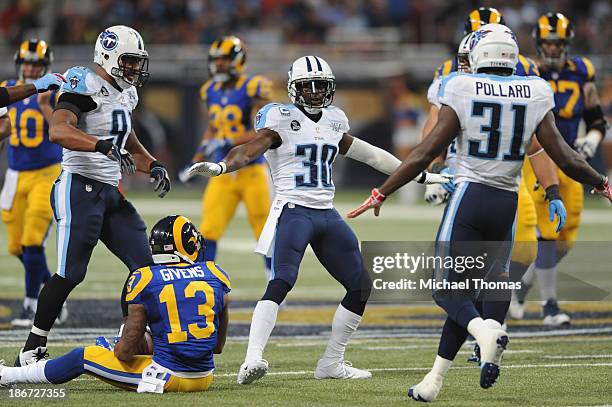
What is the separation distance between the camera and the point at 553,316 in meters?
8.38

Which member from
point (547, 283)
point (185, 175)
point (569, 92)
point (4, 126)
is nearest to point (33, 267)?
point (4, 126)

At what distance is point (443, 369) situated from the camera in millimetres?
5371

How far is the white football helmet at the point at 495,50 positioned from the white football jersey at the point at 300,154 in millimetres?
1039

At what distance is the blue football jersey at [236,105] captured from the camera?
367 inches

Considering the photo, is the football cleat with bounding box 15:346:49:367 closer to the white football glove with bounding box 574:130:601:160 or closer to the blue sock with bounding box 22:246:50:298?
the blue sock with bounding box 22:246:50:298

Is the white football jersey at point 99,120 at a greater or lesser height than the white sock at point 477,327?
greater

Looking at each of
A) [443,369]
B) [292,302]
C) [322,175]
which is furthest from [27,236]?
[443,369]

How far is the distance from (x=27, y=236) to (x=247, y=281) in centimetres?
288

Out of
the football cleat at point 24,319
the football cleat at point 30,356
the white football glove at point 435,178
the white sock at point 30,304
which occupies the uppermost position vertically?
the white football glove at point 435,178

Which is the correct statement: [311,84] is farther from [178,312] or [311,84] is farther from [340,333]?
[178,312]

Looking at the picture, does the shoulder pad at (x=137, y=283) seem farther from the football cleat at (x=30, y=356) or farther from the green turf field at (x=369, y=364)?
the football cleat at (x=30, y=356)

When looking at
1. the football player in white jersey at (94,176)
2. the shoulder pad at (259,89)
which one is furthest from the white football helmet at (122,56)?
the shoulder pad at (259,89)

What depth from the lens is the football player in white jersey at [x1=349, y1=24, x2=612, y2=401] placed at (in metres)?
5.35

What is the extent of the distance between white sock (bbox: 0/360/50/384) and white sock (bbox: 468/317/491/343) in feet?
6.22
